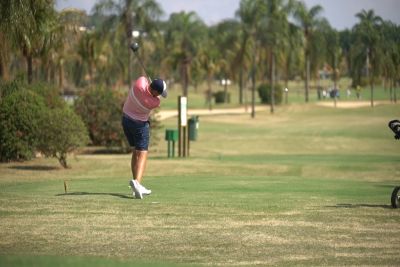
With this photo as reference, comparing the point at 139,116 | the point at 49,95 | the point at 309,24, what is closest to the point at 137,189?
the point at 139,116

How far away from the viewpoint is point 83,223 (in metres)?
10.5

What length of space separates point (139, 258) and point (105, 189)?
645cm

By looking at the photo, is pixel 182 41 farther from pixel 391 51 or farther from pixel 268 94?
pixel 391 51

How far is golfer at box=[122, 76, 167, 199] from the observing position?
13.0 m

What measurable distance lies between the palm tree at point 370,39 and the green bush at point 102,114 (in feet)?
46.3

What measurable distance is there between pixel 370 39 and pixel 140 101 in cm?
3578

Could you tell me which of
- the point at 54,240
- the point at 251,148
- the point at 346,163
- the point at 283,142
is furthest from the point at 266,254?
the point at 283,142

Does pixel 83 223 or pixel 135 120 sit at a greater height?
pixel 135 120

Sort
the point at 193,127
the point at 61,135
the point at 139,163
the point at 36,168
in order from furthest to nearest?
the point at 193,127 < the point at 36,168 < the point at 61,135 < the point at 139,163

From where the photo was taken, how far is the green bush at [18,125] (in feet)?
87.4

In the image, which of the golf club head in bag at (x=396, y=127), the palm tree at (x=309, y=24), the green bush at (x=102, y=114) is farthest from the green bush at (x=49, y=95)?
the palm tree at (x=309, y=24)

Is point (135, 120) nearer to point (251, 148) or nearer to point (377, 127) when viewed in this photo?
point (251, 148)

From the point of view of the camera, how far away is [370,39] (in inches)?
1853

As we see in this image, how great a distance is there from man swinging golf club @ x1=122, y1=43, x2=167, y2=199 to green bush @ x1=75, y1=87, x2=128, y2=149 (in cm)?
2078
